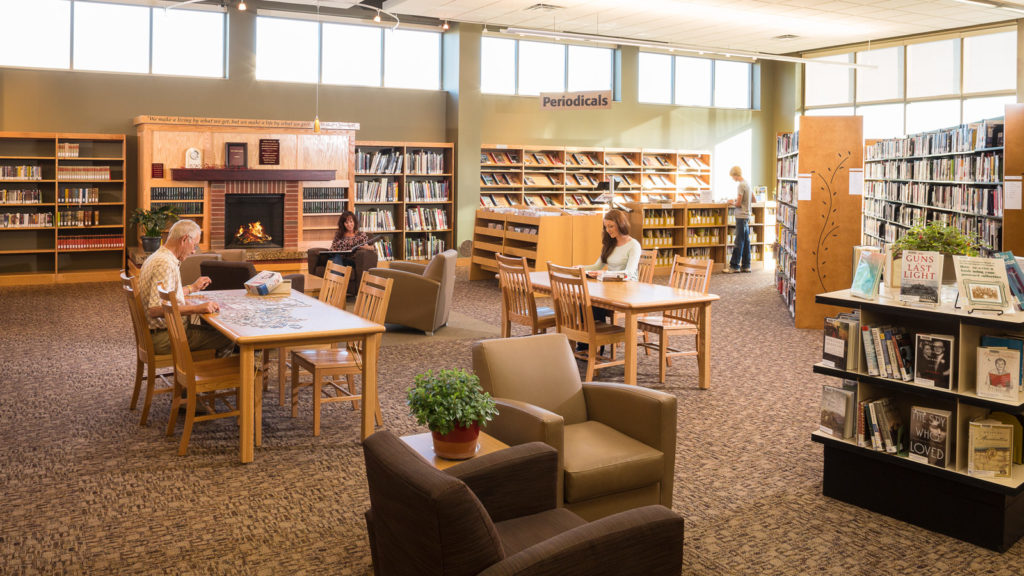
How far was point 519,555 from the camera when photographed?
7.61 ft

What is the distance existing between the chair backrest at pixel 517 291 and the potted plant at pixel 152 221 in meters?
6.00

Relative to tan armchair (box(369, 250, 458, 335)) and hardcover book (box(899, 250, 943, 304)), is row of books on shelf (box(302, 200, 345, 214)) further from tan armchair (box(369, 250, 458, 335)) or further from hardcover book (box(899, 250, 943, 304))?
hardcover book (box(899, 250, 943, 304))

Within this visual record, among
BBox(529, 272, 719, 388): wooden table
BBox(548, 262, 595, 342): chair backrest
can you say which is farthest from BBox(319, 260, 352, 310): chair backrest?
BBox(529, 272, 719, 388): wooden table

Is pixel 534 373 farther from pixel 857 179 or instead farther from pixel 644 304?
pixel 857 179

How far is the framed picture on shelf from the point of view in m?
12.0

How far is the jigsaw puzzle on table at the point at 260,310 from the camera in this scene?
4.90m

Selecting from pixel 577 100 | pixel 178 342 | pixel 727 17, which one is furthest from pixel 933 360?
pixel 727 17

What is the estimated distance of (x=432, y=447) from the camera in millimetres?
Result: 3346

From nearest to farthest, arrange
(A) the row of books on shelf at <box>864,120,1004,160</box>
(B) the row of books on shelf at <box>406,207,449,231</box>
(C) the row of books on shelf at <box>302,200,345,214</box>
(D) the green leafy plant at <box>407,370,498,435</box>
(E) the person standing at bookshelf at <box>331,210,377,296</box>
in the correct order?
(D) the green leafy plant at <box>407,370,498,435</box> < (A) the row of books on shelf at <box>864,120,1004,160</box> < (E) the person standing at bookshelf at <box>331,210,377,296</box> < (C) the row of books on shelf at <box>302,200,345,214</box> < (B) the row of books on shelf at <box>406,207,449,231</box>

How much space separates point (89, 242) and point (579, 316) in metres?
8.34

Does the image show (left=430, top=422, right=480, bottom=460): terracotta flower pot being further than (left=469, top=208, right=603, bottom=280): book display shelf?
No

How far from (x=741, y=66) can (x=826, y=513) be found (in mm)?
14705

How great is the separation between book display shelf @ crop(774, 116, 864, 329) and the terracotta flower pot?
6.71m

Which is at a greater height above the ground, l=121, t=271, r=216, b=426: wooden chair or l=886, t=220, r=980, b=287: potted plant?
l=886, t=220, r=980, b=287: potted plant
